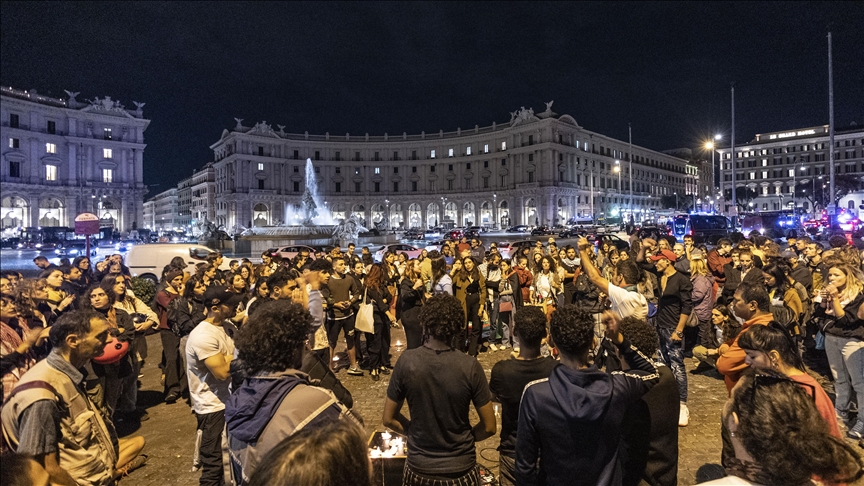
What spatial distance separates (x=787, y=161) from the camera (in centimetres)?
9888

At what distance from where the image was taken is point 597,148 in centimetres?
8856

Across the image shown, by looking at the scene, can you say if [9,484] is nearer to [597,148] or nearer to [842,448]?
[842,448]

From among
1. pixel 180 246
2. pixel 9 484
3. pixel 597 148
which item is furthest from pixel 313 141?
pixel 9 484

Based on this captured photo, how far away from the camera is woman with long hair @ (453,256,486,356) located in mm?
8156

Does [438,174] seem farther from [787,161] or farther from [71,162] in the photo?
[71,162]

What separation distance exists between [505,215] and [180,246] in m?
71.7

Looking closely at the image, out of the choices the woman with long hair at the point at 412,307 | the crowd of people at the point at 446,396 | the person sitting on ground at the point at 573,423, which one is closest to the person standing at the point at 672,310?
the crowd of people at the point at 446,396

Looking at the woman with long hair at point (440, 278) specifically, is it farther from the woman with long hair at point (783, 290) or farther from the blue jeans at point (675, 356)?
the woman with long hair at point (783, 290)

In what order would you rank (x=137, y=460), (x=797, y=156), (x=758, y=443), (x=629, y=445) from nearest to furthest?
(x=758, y=443) < (x=629, y=445) < (x=137, y=460) < (x=797, y=156)

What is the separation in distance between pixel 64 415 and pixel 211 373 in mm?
1350

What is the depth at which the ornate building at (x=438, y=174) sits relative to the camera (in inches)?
3130

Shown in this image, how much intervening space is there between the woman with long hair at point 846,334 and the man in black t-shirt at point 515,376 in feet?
13.4

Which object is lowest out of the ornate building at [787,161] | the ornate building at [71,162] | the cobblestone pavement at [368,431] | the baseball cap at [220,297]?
the cobblestone pavement at [368,431]

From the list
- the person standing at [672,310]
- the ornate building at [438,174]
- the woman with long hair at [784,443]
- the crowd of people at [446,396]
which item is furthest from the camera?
the ornate building at [438,174]
